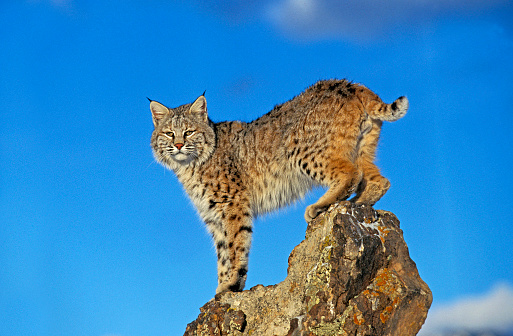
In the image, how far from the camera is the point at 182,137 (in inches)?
336


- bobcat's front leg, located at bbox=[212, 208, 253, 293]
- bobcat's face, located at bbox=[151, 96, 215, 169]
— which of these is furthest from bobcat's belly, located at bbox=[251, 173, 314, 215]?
bobcat's face, located at bbox=[151, 96, 215, 169]

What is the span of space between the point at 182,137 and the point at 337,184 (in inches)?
115

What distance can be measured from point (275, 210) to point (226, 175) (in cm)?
100

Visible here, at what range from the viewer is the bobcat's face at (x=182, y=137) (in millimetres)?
8531

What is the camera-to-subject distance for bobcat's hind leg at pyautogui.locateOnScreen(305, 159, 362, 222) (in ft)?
22.1

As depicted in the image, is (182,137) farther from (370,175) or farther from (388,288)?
(388,288)

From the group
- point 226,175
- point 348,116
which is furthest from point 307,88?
Result: point 226,175

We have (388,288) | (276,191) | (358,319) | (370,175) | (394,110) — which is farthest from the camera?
(276,191)

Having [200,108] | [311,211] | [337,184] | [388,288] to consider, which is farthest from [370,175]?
[200,108]

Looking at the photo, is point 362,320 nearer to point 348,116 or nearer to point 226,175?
point 348,116

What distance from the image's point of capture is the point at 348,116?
731cm

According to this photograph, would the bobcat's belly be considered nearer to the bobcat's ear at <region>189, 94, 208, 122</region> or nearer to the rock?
the bobcat's ear at <region>189, 94, 208, 122</region>

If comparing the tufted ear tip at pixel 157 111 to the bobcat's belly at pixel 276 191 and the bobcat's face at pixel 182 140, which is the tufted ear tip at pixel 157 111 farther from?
the bobcat's belly at pixel 276 191

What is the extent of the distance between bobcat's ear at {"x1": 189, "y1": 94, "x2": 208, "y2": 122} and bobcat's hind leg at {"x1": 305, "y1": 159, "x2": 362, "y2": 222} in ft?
9.10
